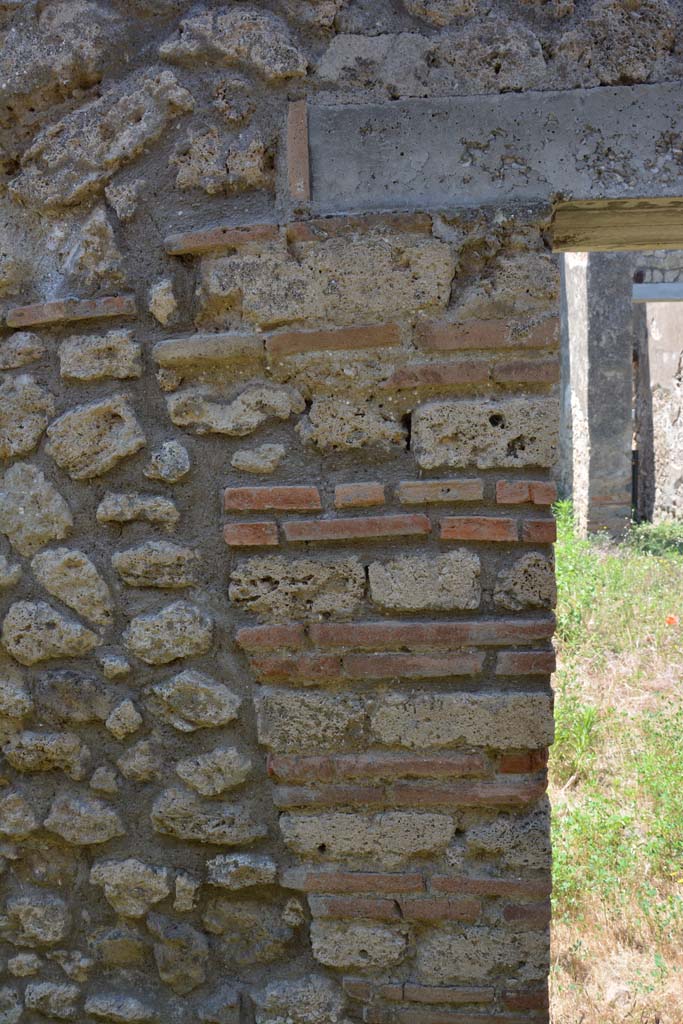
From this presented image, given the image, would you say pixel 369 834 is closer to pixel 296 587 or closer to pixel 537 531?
pixel 296 587

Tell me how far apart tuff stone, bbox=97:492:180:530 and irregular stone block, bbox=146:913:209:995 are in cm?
93

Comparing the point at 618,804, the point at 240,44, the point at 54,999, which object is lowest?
the point at 618,804

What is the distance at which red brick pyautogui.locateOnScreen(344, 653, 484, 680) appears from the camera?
2.06 meters

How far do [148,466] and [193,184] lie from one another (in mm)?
660

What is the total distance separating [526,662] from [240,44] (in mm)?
1541

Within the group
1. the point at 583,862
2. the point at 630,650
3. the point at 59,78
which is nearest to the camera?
the point at 59,78

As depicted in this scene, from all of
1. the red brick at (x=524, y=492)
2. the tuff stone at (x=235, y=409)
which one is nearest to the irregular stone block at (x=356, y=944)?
the red brick at (x=524, y=492)

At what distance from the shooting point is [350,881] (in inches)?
82.7

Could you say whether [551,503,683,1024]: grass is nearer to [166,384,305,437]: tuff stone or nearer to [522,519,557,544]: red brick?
[522,519,557,544]: red brick

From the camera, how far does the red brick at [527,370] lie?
2045 millimetres

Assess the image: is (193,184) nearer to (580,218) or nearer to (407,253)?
(407,253)

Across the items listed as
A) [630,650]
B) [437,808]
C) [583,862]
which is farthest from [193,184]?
[630,650]

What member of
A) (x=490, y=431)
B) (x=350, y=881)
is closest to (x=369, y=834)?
(x=350, y=881)

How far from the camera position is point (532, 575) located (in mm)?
2068
